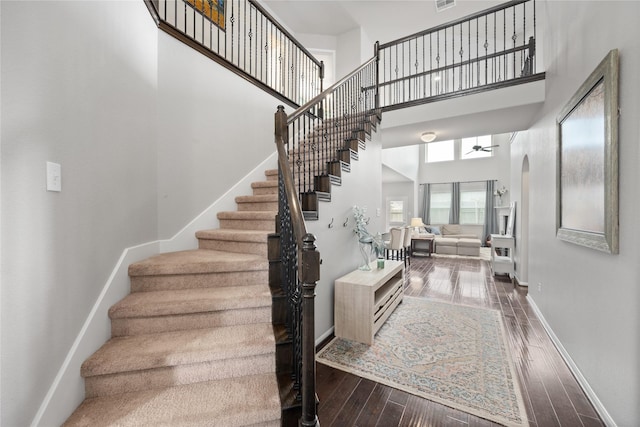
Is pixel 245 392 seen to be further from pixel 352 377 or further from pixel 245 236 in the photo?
pixel 245 236

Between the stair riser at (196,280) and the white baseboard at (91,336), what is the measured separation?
0.36 feet

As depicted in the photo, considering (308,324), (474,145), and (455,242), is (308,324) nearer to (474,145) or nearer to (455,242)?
(455,242)

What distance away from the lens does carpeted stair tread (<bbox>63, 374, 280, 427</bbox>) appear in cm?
124

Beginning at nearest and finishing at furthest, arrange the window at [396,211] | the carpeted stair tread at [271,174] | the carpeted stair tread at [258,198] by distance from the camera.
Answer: the carpeted stair tread at [258,198]
the carpeted stair tread at [271,174]
the window at [396,211]

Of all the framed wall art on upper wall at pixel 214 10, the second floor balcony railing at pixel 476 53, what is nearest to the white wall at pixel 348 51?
the second floor balcony railing at pixel 476 53

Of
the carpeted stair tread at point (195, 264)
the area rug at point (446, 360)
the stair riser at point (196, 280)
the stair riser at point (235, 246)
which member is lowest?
the area rug at point (446, 360)

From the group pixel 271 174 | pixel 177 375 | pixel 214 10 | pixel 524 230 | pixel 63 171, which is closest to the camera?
pixel 63 171

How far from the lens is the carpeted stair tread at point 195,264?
77.5 inches

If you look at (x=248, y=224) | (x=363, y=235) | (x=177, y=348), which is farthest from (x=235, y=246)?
(x=363, y=235)

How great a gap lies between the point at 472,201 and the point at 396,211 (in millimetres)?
3019

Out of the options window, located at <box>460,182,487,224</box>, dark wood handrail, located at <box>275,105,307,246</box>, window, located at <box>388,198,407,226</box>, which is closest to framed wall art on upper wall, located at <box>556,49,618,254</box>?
dark wood handrail, located at <box>275,105,307,246</box>

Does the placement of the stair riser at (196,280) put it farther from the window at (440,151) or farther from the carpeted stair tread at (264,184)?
the window at (440,151)

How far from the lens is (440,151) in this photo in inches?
437

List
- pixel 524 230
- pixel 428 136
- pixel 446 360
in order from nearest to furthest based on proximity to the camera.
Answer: pixel 446 360, pixel 428 136, pixel 524 230
